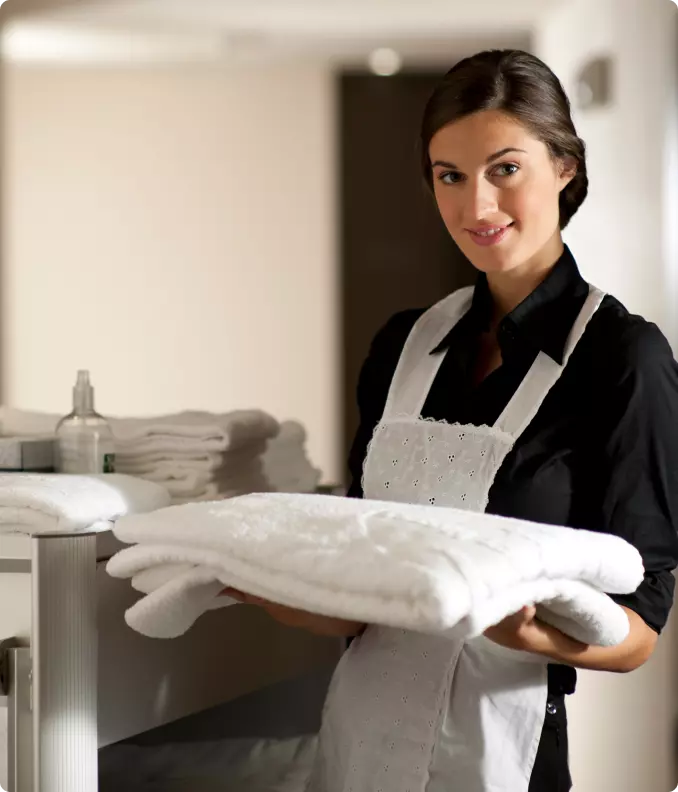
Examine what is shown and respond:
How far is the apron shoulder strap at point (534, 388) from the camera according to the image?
101 cm

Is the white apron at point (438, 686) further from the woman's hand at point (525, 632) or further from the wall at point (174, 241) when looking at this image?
the wall at point (174, 241)

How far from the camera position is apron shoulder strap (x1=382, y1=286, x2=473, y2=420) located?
3.70 feet

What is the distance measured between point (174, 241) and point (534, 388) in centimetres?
226

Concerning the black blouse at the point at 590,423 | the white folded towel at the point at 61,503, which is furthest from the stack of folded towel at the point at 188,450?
the black blouse at the point at 590,423

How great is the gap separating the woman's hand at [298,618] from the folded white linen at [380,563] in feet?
0.07

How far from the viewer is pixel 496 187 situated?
1033 millimetres

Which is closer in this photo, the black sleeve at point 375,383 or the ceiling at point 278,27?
the black sleeve at point 375,383

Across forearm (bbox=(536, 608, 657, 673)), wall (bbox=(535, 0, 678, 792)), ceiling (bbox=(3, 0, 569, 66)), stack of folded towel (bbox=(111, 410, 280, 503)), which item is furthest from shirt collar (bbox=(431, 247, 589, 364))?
ceiling (bbox=(3, 0, 569, 66))

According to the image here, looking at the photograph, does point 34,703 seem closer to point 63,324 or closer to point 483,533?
point 483,533

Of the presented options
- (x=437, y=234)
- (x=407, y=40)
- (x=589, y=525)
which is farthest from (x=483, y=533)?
(x=437, y=234)

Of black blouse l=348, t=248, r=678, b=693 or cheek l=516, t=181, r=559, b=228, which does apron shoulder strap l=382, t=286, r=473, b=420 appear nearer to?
black blouse l=348, t=248, r=678, b=693

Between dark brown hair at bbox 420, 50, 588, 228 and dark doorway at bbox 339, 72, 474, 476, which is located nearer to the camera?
dark brown hair at bbox 420, 50, 588, 228

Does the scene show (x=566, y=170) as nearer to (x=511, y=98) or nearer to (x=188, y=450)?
(x=511, y=98)

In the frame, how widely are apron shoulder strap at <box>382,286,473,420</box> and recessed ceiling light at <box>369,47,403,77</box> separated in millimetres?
1852
